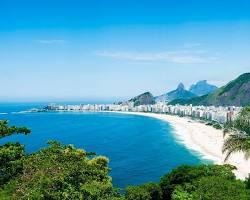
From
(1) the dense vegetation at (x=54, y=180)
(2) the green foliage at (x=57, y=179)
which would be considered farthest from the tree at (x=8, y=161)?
(2) the green foliage at (x=57, y=179)

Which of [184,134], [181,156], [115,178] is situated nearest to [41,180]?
[115,178]

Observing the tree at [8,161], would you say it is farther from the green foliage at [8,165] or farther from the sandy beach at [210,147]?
the sandy beach at [210,147]

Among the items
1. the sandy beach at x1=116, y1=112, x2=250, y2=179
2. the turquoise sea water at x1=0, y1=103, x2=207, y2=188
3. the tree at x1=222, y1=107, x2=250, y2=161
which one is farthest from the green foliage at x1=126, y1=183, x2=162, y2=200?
the sandy beach at x1=116, y1=112, x2=250, y2=179

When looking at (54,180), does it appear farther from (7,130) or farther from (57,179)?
(7,130)

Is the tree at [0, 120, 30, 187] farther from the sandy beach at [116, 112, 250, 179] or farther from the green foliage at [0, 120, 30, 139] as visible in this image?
the sandy beach at [116, 112, 250, 179]

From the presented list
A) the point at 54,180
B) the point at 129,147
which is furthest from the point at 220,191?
the point at 129,147

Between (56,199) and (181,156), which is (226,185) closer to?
(56,199)
